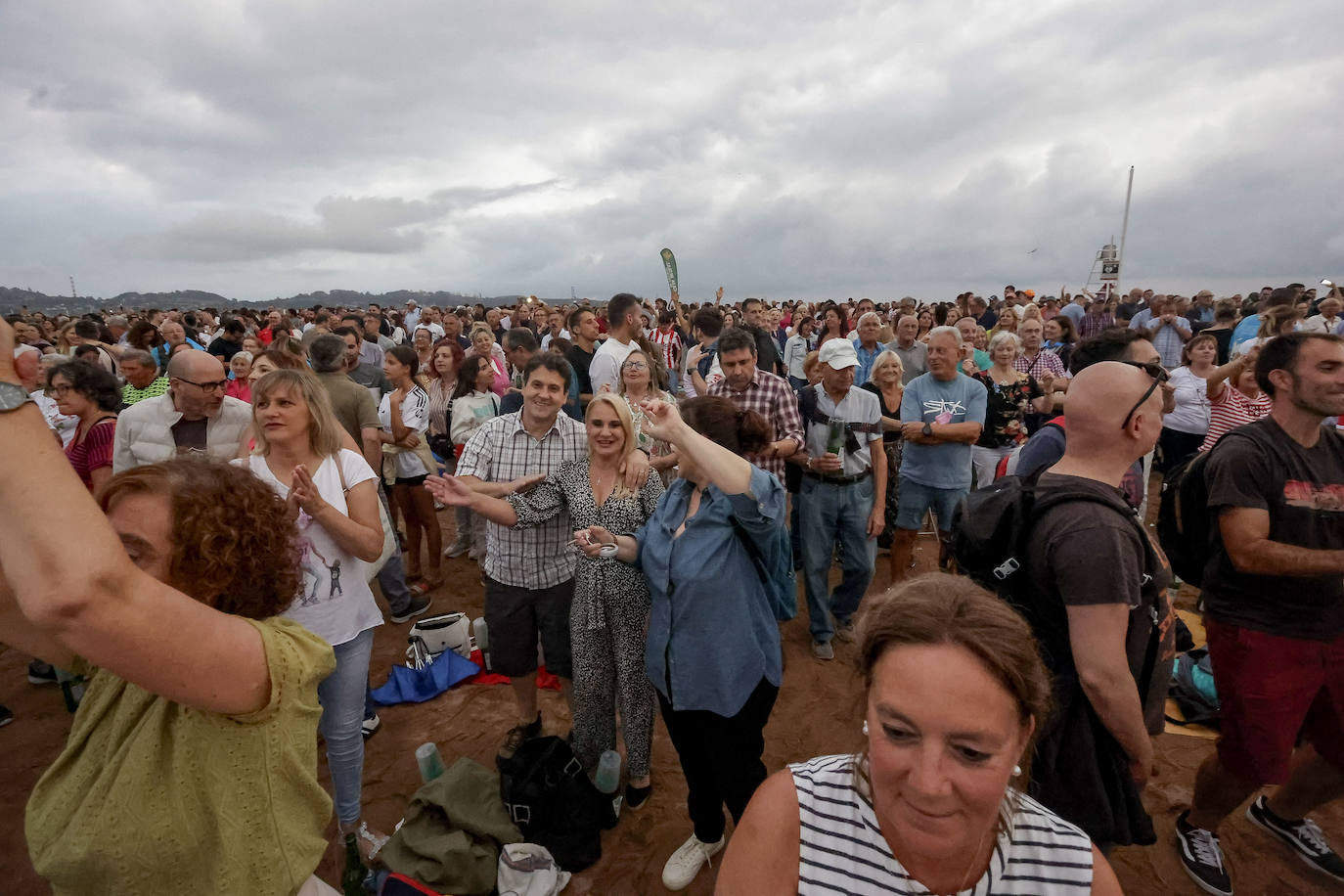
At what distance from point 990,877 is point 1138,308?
54.7ft

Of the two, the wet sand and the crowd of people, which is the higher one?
the crowd of people

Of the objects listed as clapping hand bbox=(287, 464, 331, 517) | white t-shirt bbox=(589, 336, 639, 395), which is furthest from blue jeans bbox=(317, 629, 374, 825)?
white t-shirt bbox=(589, 336, 639, 395)

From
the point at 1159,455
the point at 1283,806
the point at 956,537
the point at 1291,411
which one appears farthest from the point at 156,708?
the point at 1159,455

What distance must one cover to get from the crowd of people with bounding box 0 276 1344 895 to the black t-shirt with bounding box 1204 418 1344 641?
0.01 m

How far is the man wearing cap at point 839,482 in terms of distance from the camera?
418 centimetres

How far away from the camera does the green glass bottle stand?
2492 millimetres

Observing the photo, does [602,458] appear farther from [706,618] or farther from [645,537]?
[706,618]

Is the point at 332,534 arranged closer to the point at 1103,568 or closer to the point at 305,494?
the point at 305,494

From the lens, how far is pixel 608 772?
2955mm

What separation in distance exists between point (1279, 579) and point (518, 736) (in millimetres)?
3577

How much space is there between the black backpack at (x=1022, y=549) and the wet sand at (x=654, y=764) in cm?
92

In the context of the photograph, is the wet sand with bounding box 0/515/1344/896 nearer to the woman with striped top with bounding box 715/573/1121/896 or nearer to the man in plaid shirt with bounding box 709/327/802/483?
the woman with striped top with bounding box 715/573/1121/896

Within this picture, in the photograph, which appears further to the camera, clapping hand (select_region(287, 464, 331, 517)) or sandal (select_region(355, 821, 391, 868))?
sandal (select_region(355, 821, 391, 868))

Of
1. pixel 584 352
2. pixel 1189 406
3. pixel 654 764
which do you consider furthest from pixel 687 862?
pixel 1189 406
